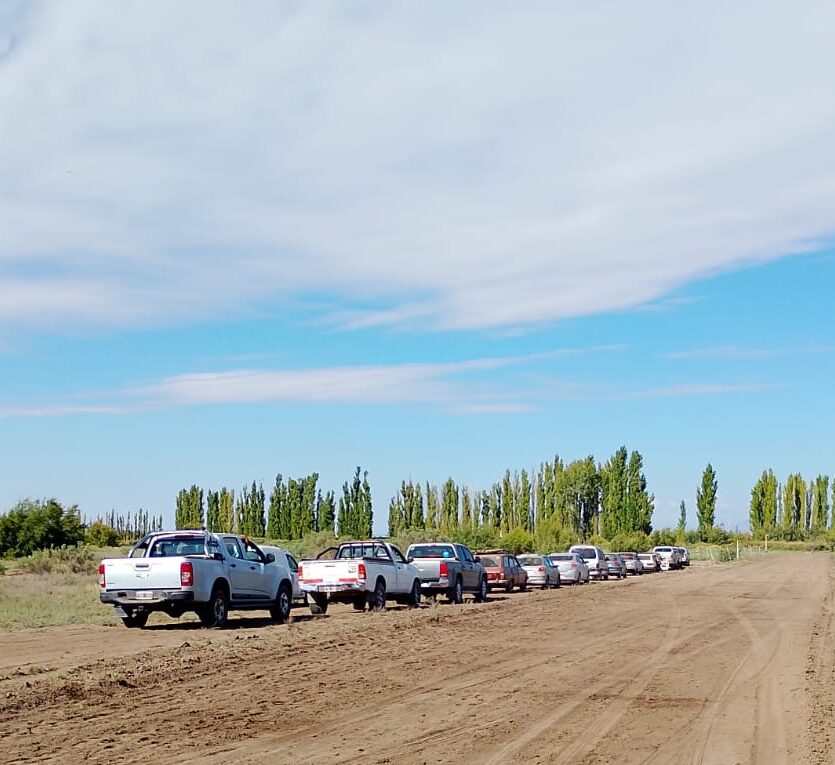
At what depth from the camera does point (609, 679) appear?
47.6ft

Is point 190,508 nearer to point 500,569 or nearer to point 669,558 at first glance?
point 669,558

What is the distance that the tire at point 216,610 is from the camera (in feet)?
71.9

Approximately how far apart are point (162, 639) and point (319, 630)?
3.06 m

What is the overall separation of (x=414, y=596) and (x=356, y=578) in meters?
3.54

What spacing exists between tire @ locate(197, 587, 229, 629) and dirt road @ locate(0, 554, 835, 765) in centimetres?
36

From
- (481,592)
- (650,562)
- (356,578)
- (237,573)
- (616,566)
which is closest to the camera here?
(237,573)

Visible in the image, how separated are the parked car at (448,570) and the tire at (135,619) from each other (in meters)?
10.2

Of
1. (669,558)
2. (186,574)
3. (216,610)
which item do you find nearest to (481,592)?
(216,610)

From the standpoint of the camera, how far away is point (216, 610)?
72.6ft

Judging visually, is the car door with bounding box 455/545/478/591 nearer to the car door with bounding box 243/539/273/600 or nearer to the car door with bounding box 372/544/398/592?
the car door with bounding box 372/544/398/592

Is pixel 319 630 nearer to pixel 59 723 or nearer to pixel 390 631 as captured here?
pixel 390 631

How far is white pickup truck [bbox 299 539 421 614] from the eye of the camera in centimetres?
2631

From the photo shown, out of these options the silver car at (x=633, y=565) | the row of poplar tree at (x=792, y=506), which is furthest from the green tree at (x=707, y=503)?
the silver car at (x=633, y=565)

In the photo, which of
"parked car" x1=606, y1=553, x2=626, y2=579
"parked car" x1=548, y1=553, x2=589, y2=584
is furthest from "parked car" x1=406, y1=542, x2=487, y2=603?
"parked car" x1=606, y1=553, x2=626, y2=579
